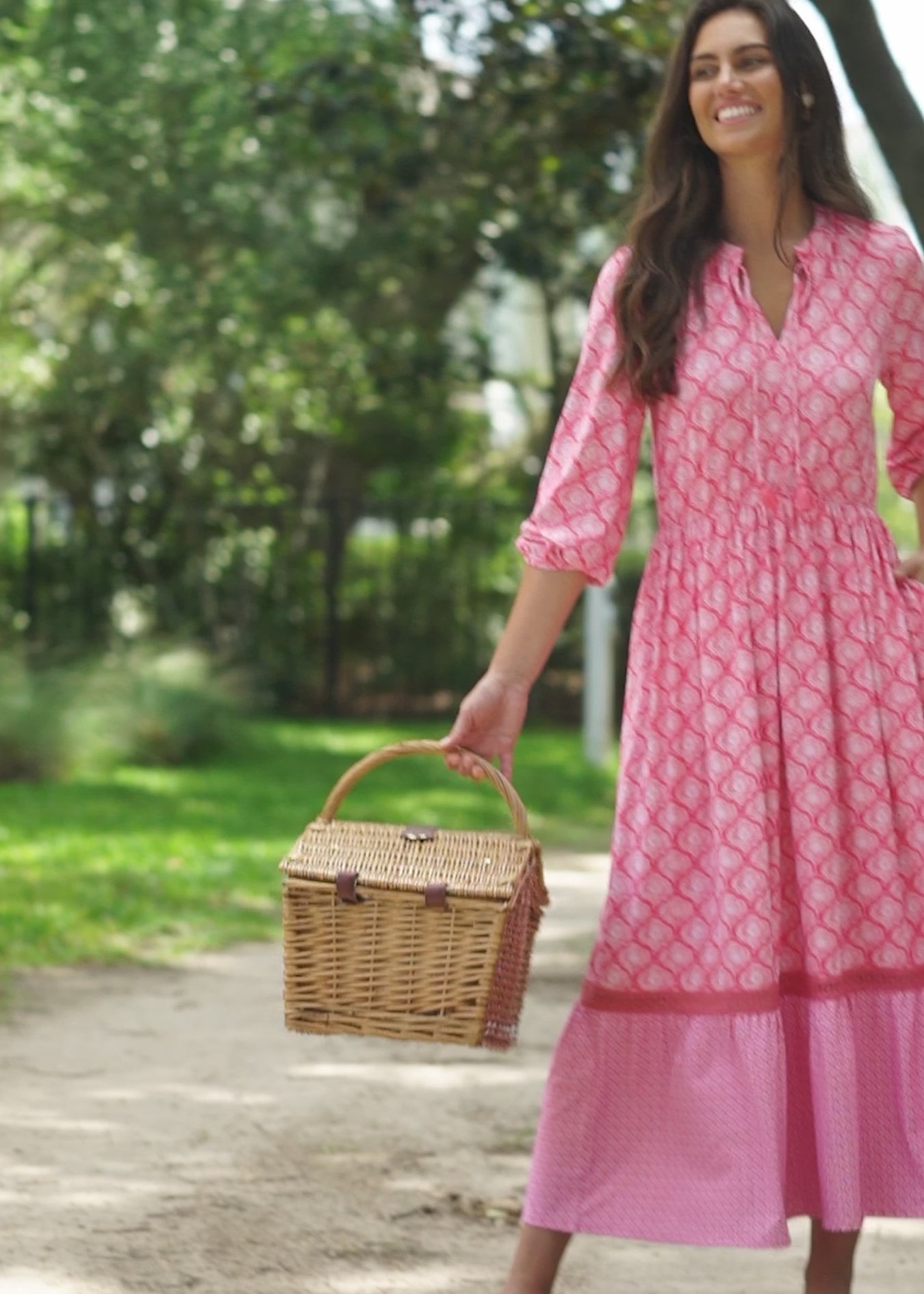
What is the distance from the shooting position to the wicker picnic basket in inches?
114

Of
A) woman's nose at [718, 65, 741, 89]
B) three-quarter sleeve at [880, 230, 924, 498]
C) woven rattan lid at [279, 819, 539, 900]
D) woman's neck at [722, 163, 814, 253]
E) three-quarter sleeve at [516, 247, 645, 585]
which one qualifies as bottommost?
woven rattan lid at [279, 819, 539, 900]

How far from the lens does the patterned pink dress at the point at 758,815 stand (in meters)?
2.94

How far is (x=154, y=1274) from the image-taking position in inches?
136

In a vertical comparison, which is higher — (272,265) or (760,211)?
(272,265)

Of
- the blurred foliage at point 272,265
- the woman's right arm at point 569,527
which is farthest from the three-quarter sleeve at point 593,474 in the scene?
the blurred foliage at point 272,265

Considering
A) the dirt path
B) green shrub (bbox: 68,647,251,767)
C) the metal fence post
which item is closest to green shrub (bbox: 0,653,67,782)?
green shrub (bbox: 68,647,251,767)

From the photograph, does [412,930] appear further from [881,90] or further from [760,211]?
[881,90]

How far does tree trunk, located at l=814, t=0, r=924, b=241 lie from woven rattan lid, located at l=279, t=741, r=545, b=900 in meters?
2.23

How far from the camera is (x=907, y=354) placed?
311cm

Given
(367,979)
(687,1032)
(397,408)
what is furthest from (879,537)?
(397,408)

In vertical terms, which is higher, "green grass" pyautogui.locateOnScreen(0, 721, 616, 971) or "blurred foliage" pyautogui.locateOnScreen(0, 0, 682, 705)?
"blurred foliage" pyautogui.locateOnScreen(0, 0, 682, 705)

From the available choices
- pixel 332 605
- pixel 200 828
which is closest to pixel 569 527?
pixel 200 828

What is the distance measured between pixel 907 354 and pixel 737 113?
0.45 meters

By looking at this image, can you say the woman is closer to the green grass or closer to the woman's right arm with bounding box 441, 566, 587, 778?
the woman's right arm with bounding box 441, 566, 587, 778
